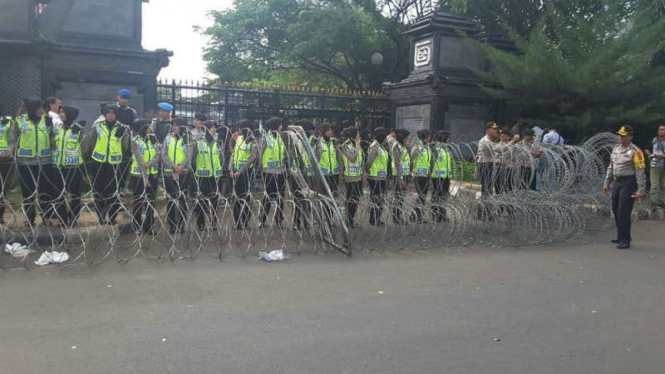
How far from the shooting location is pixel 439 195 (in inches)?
370

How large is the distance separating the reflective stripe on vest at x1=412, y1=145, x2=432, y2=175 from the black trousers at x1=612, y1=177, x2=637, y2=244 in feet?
9.52

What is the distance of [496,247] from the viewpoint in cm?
802

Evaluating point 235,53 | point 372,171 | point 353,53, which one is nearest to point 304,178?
point 372,171

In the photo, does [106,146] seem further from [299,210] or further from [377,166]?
[377,166]

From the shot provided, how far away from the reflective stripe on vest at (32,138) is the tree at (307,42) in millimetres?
13313

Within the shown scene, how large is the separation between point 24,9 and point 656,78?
13.5 meters

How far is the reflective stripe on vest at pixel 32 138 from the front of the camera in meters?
7.29

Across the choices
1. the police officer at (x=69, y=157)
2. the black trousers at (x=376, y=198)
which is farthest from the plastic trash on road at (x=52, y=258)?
the black trousers at (x=376, y=198)

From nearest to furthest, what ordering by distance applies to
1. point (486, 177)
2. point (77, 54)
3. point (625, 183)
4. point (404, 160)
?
point (625, 183)
point (404, 160)
point (486, 177)
point (77, 54)

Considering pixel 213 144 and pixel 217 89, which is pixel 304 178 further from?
pixel 217 89

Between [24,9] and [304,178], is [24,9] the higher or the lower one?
the higher one

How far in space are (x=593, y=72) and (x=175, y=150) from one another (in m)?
9.25

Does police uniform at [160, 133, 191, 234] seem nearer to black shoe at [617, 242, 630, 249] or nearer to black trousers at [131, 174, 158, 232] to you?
black trousers at [131, 174, 158, 232]

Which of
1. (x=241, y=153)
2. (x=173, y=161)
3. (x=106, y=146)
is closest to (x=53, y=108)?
(x=106, y=146)
